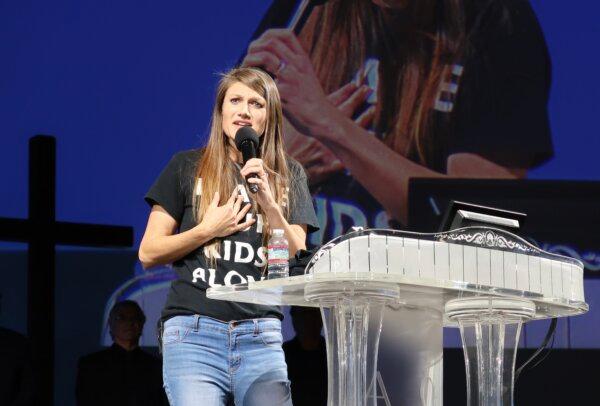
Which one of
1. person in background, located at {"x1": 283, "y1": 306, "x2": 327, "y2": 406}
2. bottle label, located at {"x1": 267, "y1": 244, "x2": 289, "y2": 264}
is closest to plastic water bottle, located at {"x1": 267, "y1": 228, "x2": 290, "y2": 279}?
bottle label, located at {"x1": 267, "y1": 244, "x2": 289, "y2": 264}

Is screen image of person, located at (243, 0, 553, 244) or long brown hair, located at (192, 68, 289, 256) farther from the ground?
screen image of person, located at (243, 0, 553, 244)

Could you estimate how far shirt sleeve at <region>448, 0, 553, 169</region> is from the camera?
220 inches

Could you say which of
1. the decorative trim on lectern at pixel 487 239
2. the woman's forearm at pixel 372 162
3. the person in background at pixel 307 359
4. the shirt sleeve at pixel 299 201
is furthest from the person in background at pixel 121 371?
the decorative trim on lectern at pixel 487 239

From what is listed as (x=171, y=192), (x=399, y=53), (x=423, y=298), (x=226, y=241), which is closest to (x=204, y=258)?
(x=226, y=241)

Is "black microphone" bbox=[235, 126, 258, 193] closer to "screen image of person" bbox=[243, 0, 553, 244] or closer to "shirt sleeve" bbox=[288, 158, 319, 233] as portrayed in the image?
"shirt sleeve" bbox=[288, 158, 319, 233]

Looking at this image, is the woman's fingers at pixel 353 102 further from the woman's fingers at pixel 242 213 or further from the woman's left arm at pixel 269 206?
the woman's fingers at pixel 242 213

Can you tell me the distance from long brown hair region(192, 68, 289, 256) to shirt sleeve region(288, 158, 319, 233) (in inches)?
1.0

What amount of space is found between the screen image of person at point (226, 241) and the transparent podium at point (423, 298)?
187 millimetres

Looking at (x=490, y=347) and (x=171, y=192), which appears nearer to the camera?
(x=490, y=347)

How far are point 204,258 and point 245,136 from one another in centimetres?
31

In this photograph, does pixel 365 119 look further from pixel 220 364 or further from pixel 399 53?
pixel 220 364

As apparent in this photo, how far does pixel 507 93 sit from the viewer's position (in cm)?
566

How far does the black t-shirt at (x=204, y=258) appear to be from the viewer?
260 centimetres

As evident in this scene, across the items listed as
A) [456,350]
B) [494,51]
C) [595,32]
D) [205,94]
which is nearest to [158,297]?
[205,94]
